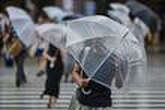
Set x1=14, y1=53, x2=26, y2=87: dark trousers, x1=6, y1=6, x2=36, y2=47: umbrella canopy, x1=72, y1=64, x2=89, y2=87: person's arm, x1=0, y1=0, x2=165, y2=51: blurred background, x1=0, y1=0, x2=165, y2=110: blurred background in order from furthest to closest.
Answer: x1=0, y1=0, x2=165, y2=51: blurred background < x1=14, y1=53, x2=26, y2=87: dark trousers < x1=0, y1=0, x2=165, y2=110: blurred background < x1=6, y1=6, x2=36, y2=47: umbrella canopy < x1=72, y1=64, x2=89, y2=87: person's arm

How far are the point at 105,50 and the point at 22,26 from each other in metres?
6.69

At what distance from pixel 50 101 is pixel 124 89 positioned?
5.54m

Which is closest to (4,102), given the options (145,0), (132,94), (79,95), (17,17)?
(17,17)

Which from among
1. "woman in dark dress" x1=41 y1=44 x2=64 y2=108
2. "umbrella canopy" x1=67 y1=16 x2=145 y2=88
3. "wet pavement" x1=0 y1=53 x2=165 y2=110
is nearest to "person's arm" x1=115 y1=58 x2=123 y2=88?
"umbrella canopy" x1=67 y1=16 x2=145 y2=88

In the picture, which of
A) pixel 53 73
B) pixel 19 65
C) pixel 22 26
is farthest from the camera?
pixel 19 65

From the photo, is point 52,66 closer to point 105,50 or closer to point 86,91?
point 86,91

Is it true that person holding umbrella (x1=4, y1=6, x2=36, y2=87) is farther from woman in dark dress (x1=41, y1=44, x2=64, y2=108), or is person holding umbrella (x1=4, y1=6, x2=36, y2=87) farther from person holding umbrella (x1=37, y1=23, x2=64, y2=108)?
woman in dark dress (x1=41, y1=44, x2=64, y2=108)

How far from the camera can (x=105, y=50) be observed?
7.66 meters

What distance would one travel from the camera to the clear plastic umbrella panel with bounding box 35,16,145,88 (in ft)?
25.0

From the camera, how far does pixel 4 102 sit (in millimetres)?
15078

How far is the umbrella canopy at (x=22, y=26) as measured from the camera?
1377 centimetres

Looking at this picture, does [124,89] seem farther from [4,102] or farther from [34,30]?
[4,102]

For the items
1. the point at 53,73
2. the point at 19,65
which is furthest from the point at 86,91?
the point at 19,65

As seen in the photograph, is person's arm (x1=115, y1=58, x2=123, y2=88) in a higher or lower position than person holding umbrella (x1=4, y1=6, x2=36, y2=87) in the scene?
higher
